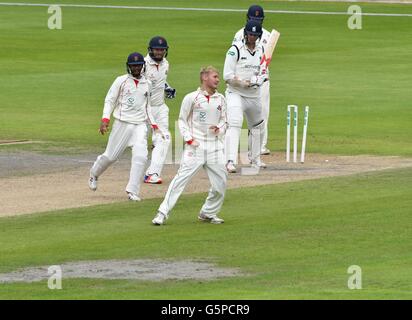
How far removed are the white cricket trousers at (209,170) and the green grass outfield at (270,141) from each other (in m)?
0.32

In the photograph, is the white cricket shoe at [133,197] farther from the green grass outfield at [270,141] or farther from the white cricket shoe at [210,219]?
the white cricket shoe at [210,219]

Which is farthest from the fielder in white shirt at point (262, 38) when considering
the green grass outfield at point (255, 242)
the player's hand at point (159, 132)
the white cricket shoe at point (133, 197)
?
the white cricket shoe at point (133, 197)

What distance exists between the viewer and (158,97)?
23.2 meters

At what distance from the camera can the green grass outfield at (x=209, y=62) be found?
29297 mm

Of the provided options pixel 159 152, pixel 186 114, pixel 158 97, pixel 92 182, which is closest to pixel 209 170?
pixel 186 114

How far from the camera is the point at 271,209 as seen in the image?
19.7 metres

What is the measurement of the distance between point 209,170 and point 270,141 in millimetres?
9449

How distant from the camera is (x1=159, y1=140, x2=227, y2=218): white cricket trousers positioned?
60.6 feet

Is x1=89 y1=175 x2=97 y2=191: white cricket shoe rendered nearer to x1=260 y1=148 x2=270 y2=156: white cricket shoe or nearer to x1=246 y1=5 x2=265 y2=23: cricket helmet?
x1=246 y1=5 x2=265 y2=23: cricket helmet

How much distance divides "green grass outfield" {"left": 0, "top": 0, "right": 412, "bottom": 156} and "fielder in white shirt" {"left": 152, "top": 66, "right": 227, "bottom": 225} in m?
7.94
